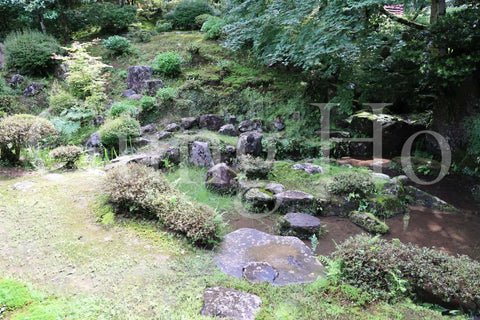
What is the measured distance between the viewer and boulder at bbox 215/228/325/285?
3.45m

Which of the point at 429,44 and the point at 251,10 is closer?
the point at 429,44

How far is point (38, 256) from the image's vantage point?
128 inches

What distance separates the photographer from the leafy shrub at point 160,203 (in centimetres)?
382

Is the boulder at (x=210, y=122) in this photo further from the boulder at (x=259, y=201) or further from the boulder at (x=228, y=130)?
the boulder at (x=259, y=201)

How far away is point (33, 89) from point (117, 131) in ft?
15.4

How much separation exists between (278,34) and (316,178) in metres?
4.58

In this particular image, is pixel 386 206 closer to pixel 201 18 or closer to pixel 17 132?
pixel 17 132

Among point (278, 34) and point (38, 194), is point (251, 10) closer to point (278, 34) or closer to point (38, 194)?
point (278, 34)

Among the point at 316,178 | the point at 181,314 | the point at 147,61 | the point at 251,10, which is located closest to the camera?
the point at 181,314

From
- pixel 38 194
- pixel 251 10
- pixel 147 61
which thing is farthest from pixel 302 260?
pixel 147 61

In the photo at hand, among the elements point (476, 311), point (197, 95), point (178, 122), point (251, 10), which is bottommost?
point (476, 311)

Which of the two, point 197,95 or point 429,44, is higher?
point 429,44

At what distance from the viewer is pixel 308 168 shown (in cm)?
701

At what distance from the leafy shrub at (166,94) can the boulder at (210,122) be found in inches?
46.4
